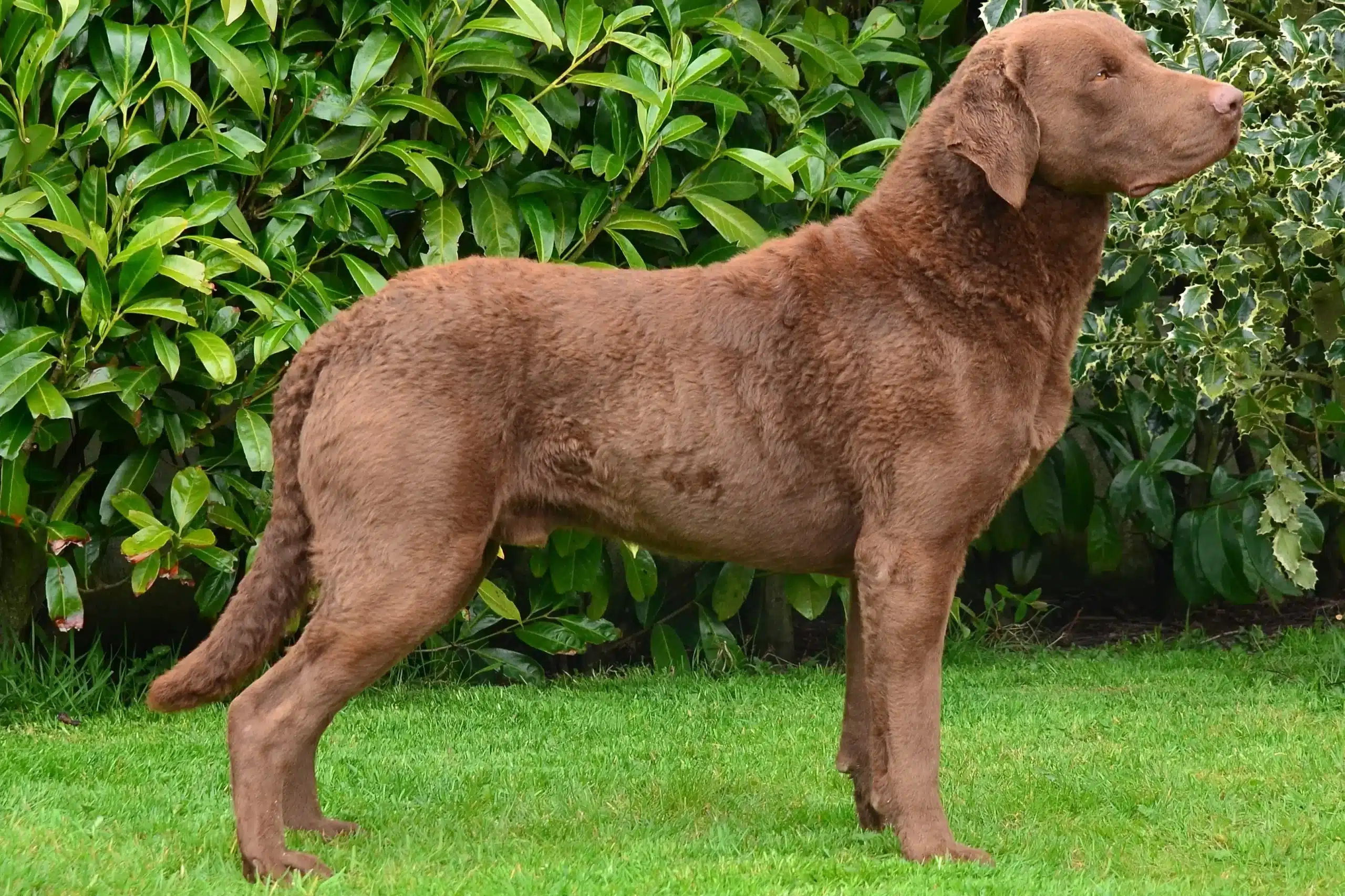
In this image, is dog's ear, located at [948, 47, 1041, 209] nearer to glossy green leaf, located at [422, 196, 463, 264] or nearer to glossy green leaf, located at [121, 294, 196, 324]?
glossy green leaf, located at [422, 196, 463, 264]

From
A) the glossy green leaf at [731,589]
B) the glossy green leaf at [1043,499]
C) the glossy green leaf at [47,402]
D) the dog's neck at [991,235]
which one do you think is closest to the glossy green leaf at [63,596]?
the glossy green leaf at [47,402]

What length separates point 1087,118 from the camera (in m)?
3.29

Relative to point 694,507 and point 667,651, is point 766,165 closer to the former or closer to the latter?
point 694,507

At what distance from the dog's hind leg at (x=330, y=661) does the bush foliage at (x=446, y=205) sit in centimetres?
139

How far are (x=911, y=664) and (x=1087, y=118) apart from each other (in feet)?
4.07

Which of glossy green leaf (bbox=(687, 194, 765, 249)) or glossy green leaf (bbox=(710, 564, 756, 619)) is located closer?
glossy green leaf (bbox=(687, 194, 765, 249))

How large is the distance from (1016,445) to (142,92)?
2829 mm

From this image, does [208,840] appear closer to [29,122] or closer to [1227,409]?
[29,122]

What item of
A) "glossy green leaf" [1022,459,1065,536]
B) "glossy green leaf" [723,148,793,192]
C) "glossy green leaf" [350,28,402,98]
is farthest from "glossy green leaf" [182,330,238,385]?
"glossy green leaf" [1022,459,1065,536]

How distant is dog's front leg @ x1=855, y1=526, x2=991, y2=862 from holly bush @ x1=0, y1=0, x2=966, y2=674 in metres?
1.84

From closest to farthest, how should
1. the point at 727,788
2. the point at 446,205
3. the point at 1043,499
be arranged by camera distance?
the point at 727,788, the point at 446,205, the point at 1043,499

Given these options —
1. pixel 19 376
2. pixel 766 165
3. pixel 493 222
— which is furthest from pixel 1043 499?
pixel 19 376

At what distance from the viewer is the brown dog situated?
324cm

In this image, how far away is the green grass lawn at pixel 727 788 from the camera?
3219mm
